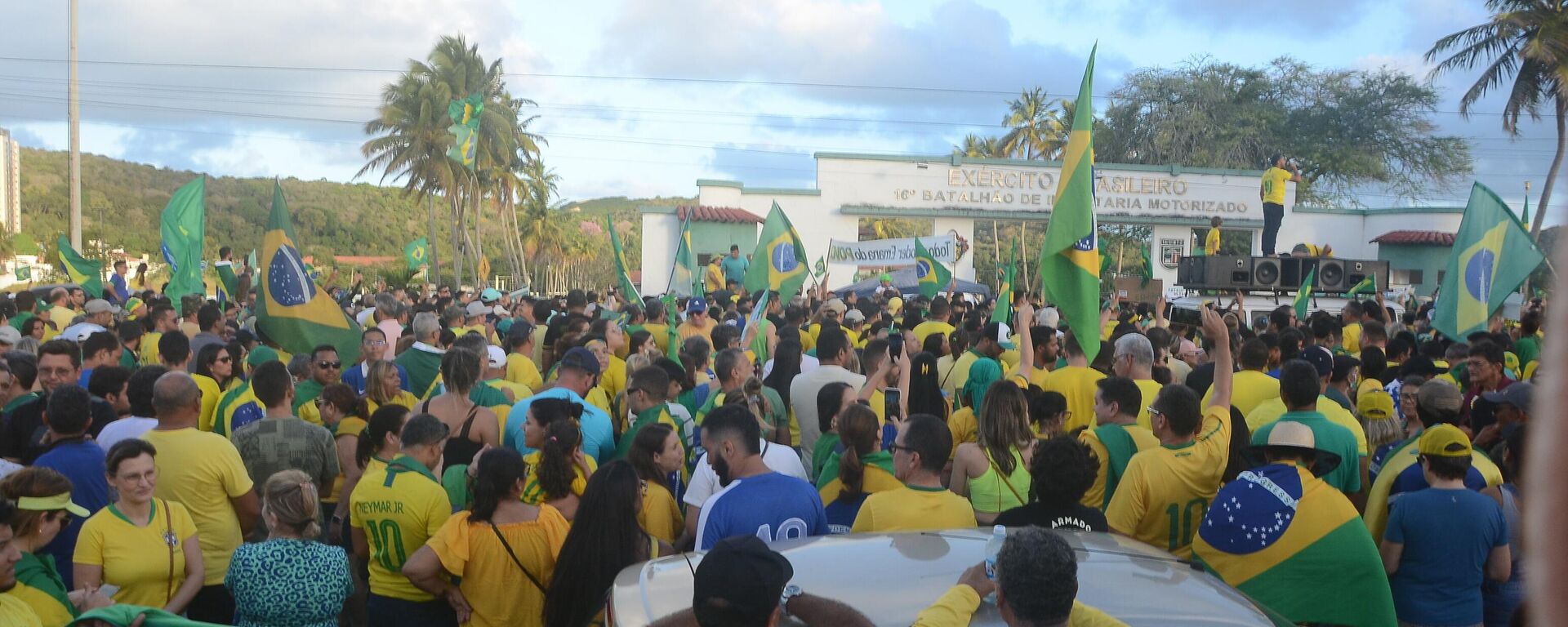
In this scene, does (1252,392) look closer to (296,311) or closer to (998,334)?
(998,334)

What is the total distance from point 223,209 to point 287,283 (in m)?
96.1

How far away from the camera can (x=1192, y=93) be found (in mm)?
46875

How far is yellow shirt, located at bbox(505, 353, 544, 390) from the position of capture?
8.70m

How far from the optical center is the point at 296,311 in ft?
26.4

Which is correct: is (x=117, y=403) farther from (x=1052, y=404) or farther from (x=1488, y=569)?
(x=1488, y=569)

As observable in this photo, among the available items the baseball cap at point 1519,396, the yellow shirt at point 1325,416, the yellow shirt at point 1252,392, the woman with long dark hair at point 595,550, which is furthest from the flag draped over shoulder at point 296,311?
the baseball cap at point 1519,396

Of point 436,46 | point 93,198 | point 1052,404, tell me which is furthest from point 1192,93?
point 93,198

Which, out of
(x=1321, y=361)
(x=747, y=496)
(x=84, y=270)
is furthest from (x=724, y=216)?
(x=747, y=496)

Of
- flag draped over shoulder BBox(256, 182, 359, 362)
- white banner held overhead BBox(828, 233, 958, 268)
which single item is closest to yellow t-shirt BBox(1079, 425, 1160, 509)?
flag draped over shoulder BBox(256, 182, 359, 362)

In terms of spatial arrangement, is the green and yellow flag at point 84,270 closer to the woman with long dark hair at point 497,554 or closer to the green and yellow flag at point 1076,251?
the woman with long dark hair at point 497,554

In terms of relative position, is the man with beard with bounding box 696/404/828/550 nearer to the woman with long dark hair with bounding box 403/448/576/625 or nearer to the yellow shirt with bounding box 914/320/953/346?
the woman with long dark hair with bounding box 403/448/576/625

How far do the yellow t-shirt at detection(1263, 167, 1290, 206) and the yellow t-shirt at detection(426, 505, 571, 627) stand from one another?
15808 mm

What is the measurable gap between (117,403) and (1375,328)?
30.1 ft

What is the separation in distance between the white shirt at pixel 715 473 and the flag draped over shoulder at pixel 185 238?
362 inches
